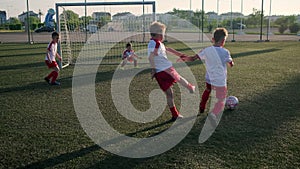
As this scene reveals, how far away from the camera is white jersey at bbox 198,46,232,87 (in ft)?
16.6

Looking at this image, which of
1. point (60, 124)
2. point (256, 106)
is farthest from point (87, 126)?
point (256, 106)

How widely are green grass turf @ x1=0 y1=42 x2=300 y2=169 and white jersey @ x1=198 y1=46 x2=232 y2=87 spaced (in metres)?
0.76

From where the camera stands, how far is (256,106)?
6.09 meters

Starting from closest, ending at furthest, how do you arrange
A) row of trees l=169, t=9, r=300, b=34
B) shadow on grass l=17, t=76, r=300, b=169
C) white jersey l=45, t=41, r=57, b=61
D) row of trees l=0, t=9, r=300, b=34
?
1. shadow on grass l=17, t=76, r=300, b=169
2. white jersey l=45, t=41, r=57, b=61
3. row of trees l=0, t=9, r=300, b=34
4. row of trees l=169, t=9, r=300, b=34

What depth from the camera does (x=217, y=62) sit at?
5.09 metres

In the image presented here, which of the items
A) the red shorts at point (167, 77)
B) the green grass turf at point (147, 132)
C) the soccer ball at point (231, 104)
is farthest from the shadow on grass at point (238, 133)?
the red shorts at point (167, 77)

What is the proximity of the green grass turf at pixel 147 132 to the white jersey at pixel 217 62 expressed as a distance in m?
0.76

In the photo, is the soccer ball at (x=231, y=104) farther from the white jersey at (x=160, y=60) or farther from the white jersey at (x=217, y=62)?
the white jersey at (x=160, y=60)

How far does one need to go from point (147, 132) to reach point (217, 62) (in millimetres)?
1734

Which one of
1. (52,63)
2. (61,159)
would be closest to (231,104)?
(61,159)

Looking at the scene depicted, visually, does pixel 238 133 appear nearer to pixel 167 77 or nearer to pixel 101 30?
pixel 167 77

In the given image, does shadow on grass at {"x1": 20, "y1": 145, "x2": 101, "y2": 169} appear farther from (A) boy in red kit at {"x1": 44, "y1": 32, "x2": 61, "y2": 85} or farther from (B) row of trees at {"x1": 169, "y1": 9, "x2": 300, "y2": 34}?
(B) row of trees at {"x1": 169, "y1": 9, "x2": 300, "y2": 34}

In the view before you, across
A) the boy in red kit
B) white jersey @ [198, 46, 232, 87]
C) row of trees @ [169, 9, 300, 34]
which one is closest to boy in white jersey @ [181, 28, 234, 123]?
white jersey @ [198, 46, 232, 87]

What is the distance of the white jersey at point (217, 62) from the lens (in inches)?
199
